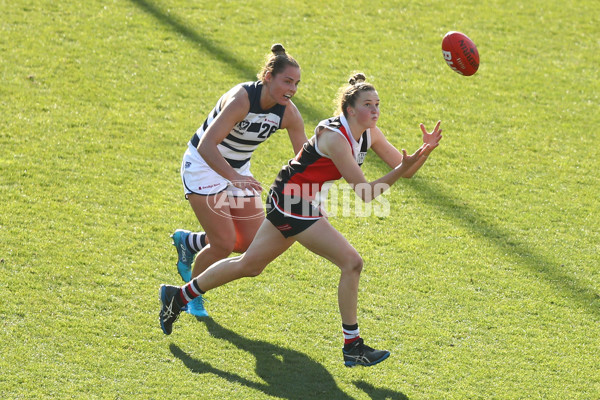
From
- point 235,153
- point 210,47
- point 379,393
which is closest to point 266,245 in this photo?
point 235,153

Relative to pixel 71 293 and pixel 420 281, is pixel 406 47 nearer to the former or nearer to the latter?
pixel 420 281

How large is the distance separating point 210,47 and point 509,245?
4.98 meters

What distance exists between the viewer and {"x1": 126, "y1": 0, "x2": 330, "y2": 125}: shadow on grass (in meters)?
9.29

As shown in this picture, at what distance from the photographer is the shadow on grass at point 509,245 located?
6.39 m

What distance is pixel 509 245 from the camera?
7137 millimetres

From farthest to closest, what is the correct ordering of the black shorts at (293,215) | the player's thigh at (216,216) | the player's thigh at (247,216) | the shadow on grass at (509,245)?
the shadow on grass at (509,245) < the player's thigh at (247,216) < the player's thigh at (216,216) < the black shorts at (293,215)

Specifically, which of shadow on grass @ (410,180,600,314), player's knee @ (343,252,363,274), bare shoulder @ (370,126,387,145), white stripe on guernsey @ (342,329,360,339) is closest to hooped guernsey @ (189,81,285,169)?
bare shoulder @ (370,126,387,145)

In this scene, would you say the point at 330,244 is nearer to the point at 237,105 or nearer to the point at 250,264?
the point at 250,264

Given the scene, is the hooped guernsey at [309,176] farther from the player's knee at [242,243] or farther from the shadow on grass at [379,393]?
the shadow on grass at [379,393]

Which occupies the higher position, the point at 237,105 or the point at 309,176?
the point at 237,105

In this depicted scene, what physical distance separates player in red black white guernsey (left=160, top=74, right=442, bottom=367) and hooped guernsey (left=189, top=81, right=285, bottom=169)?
52 centimetres

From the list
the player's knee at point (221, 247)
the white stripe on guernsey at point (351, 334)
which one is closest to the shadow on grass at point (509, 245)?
the white stripe on guernsey at point (351, 334)

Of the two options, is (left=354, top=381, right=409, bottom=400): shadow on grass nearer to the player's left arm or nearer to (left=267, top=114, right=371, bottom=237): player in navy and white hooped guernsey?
(left=267, top=114, right=371, bottom=237): player in navy and white hooped guernsey

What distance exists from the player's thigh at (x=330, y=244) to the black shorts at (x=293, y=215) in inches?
1.5
